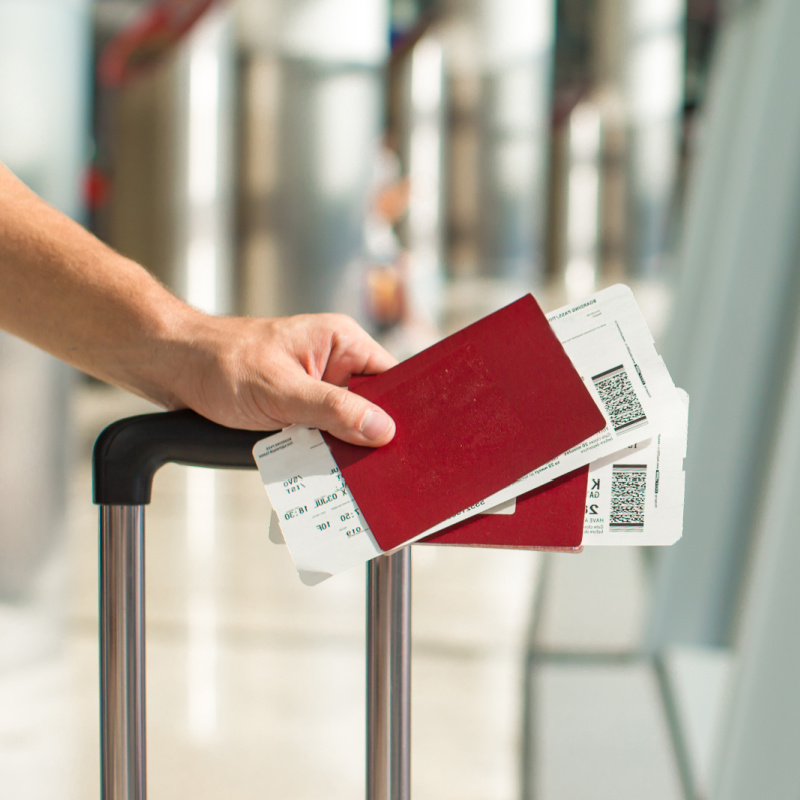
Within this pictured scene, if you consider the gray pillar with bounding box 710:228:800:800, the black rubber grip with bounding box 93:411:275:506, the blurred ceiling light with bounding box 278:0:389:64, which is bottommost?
the gray pillar with bounding box 710:228:800:800

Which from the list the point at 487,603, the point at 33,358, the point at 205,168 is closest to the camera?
the point at 33,358

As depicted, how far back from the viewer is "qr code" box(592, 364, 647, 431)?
2.69ft

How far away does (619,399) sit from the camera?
826 mm

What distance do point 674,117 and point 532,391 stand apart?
27355 mm

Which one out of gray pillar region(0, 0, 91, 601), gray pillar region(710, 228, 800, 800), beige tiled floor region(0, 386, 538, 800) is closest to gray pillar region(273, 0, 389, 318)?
beige tiled floor region(0, 386, 538, 800)

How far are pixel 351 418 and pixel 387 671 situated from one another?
262 millimetres

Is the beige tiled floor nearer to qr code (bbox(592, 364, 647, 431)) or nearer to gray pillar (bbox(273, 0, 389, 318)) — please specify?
qr code (bbox(592, 364, 647, 431))

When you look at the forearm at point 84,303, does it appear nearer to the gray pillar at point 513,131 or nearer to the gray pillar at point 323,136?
the gray pillar at point 323,136

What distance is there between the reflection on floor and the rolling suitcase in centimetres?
117

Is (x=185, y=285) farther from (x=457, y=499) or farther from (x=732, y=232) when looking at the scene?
(x=457, y=499)

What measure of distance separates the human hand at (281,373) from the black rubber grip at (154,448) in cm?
3

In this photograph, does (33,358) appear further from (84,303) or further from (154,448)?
(154,448)

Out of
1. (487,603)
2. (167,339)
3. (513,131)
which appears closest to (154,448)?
(167,339)

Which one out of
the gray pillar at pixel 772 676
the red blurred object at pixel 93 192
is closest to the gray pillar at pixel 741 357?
the gray pillar at pixel 772 676
